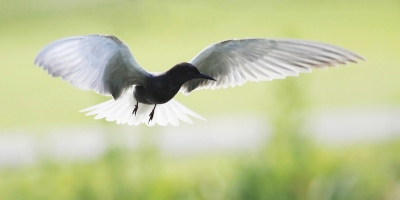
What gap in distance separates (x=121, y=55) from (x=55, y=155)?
0.82 m

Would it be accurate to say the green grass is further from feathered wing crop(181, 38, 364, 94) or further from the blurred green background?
feathered wing crop(181, 38, 364, 94)

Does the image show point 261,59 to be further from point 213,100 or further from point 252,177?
point 213,100

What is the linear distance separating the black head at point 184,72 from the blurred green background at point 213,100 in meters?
0.63

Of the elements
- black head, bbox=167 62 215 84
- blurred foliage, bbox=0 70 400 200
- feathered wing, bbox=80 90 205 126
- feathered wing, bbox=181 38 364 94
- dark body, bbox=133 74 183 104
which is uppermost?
feathered wing, bbox=181 38 364 94

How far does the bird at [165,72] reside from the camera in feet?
2.09

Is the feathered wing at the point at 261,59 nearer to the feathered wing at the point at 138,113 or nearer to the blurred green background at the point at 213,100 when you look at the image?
the feathered wing at the point at 138,113

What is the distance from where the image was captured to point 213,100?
291 centimetres

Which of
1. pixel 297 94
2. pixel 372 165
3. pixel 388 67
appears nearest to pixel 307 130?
pixel 297 94

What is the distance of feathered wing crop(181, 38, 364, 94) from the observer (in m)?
0.66

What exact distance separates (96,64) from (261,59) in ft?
0.63

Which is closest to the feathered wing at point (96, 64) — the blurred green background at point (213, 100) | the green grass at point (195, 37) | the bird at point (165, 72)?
the bird at point (165, 72)

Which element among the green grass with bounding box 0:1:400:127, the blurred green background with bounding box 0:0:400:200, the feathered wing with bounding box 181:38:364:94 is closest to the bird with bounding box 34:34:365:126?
the feathered wing with bounding box 181:38:364:94

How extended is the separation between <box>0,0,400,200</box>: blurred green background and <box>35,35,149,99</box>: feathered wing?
0.56m

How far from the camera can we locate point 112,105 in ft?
2.77
